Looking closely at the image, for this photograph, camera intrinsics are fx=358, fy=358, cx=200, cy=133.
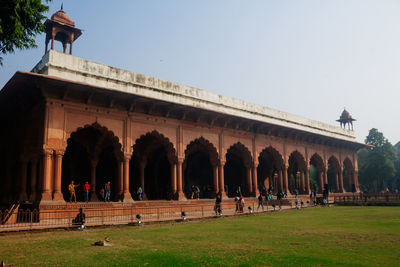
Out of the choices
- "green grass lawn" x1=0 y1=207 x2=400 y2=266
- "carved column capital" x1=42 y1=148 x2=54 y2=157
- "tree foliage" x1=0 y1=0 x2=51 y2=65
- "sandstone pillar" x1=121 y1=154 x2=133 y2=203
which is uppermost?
"tree foliage" x1=0 y1=0 x2=51 y2=65

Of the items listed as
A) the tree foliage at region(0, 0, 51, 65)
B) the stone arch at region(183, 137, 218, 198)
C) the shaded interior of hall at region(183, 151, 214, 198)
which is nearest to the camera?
the tree foliage at region(0, 0, 51, 65)

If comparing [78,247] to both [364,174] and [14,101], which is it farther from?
[364,174]

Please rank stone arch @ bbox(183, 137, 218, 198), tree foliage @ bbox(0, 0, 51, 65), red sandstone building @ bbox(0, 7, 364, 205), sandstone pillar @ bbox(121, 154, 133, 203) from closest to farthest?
tree foliage @ bbox(0, 0, 51, 65), red sandstone building @ bbox(0, 7, 364, 205), sandstone pillar @ bbox(121, 154, 133, 203), stone arch @ bbox(183, 137, 218, 198)

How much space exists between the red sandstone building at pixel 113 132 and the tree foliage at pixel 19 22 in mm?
3026

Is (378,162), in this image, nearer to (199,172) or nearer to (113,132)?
(199,172)

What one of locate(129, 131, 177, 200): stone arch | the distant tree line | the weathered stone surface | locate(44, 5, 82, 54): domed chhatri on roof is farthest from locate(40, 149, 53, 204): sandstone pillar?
the distant tree line

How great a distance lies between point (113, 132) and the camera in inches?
A: 651

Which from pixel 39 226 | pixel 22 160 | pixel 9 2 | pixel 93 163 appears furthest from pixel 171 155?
pixel 9 2

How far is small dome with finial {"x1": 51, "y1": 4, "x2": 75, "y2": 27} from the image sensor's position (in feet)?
57.4

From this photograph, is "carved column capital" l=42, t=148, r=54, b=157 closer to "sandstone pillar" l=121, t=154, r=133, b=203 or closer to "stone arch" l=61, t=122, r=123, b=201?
"stone arch" l=61, t=122, r=123, b=201

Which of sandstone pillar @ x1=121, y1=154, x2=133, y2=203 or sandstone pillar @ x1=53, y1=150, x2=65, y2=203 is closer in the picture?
sandstone pillar @ x1=53, y1=150, x2=65, y2=203

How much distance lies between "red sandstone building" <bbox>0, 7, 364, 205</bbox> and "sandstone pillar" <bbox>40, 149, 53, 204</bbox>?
0.12 feet

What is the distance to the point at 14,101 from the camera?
1647 centimetres

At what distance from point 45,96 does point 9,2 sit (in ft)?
17.9
